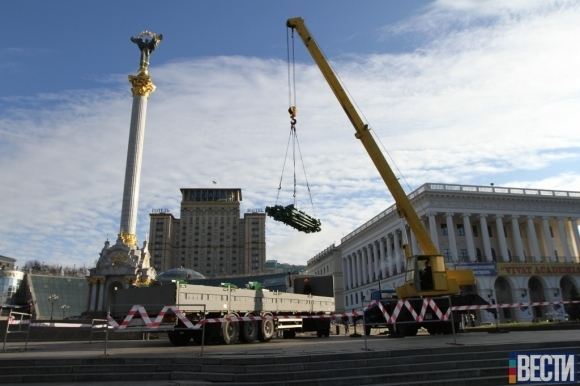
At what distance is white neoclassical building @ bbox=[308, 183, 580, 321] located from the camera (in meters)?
57.0

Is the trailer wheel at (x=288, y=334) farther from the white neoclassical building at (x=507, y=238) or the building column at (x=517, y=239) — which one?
the building column at (x=517, y=239)

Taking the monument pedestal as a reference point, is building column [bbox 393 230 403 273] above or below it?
above

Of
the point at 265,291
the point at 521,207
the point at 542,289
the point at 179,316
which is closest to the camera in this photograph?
the point at 179,316

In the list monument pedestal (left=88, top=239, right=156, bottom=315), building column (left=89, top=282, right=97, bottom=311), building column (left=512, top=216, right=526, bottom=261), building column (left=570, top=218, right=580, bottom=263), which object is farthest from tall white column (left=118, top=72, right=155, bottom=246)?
building column (left=570, top=218, right=580, bottom=263)

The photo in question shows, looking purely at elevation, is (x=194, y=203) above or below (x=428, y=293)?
above

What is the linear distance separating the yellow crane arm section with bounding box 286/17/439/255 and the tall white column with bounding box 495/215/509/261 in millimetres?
40441

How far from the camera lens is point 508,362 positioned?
11.7m

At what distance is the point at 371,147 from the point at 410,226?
5464mm

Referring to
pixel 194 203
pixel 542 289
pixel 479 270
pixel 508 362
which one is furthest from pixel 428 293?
pixel 194 203

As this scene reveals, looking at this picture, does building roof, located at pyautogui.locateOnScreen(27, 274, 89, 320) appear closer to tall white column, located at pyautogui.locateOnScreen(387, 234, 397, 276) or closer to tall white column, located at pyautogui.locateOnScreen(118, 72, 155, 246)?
tall white column, located at pyautogui.locateOnScreen(118, 72, 155, 246)

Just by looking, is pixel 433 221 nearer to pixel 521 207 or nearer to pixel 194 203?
pixel 521 207

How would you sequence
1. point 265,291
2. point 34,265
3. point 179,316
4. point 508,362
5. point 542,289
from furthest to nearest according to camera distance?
point 34,265 < point 542,289 < point 265,291 < point 179,316 < point 508,362

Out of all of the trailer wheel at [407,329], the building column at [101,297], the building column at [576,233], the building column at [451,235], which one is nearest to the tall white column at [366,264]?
the building column at [451,235]

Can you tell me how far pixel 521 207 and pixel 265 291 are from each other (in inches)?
2137
